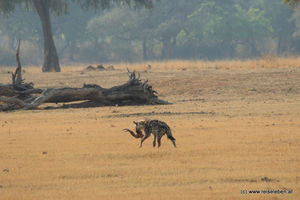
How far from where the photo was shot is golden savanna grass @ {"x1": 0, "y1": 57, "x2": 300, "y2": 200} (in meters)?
6.36

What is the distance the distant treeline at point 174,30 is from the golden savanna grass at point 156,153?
51.3 meters

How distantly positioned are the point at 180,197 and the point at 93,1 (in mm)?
32896

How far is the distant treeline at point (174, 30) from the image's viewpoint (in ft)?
222

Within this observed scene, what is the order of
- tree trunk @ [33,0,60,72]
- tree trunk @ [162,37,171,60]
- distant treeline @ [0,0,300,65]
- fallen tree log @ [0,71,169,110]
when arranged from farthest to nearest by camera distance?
tree trunk @ [162,37,171,60], distant treeline @ [0,0,300,65], tree trunk @ [33,0,60,72], fallen tree log @ [0,71,169,110]

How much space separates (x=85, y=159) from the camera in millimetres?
8188

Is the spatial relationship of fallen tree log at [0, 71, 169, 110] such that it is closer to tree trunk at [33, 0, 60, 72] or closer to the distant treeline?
tree trunk at [33, 0, 60, 72]

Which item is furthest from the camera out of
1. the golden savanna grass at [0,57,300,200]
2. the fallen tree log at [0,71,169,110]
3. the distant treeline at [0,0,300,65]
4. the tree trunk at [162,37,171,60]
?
the tree trunk at [162,37,171,60]

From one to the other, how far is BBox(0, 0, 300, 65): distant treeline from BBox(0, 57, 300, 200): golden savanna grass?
51307 millimetres

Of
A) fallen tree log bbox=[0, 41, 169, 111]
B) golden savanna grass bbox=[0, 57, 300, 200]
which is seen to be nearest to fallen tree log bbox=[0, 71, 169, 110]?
fallen tree log bbox=[0, 41, 169, 111]

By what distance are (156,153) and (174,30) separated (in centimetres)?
6063

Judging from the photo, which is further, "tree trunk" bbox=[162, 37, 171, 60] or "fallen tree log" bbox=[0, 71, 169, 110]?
"tree trunk" bbox=[162, 37, 171, 60]

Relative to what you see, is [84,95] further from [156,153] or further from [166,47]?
[166,47]

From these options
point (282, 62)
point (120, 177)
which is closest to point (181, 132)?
point (120, 177)

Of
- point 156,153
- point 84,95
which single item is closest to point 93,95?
point 84,95
